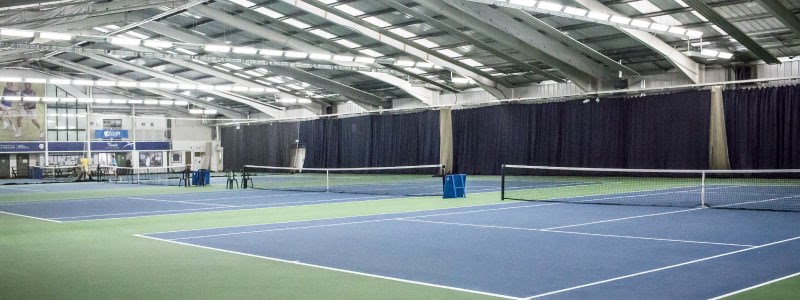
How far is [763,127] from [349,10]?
14637 mm

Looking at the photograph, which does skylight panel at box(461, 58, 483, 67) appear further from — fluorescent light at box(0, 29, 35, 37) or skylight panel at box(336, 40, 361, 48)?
fluorescent light at box(0, 29, 35, 37)

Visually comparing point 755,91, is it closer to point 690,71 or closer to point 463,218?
point 690,71

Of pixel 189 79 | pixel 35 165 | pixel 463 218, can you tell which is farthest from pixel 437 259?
pixel 35 165

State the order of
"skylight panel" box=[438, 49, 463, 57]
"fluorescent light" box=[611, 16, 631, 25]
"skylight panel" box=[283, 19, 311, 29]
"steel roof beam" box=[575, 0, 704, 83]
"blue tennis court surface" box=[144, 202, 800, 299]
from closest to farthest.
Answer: "blue tennis court surface" box=[144, 202, 800, 299] → "fluorescent light" box=[611, 16, 631, 25] → "steel roof beam" box=[575, 0, 704, 83] → "skylight panel" box=[283, 19, 311, 29] → "skylight panel" box=[438, 49, 463, 57]

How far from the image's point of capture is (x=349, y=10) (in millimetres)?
25297

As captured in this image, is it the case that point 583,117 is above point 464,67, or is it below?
below

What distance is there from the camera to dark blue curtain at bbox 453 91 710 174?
90.1 feet

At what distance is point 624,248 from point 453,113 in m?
27.6

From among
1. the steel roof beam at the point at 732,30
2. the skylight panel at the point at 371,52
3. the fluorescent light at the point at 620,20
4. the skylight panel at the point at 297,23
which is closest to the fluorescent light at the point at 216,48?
the skylight panel at the point at 297,23

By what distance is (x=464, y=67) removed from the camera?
99.2ft

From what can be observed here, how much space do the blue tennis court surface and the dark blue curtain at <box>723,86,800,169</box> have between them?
12993 millimetres

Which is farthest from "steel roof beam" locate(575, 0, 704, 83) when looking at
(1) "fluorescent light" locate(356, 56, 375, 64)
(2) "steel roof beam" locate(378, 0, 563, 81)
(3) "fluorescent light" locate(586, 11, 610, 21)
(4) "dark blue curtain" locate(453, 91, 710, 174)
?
(1) "fluorescent light" locate(356, 56, 375, 64)

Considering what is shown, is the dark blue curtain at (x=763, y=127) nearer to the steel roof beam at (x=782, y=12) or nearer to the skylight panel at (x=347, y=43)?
the steel roof beam at (x=782, y=12)

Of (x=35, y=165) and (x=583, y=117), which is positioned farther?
(x=35, y=165)
